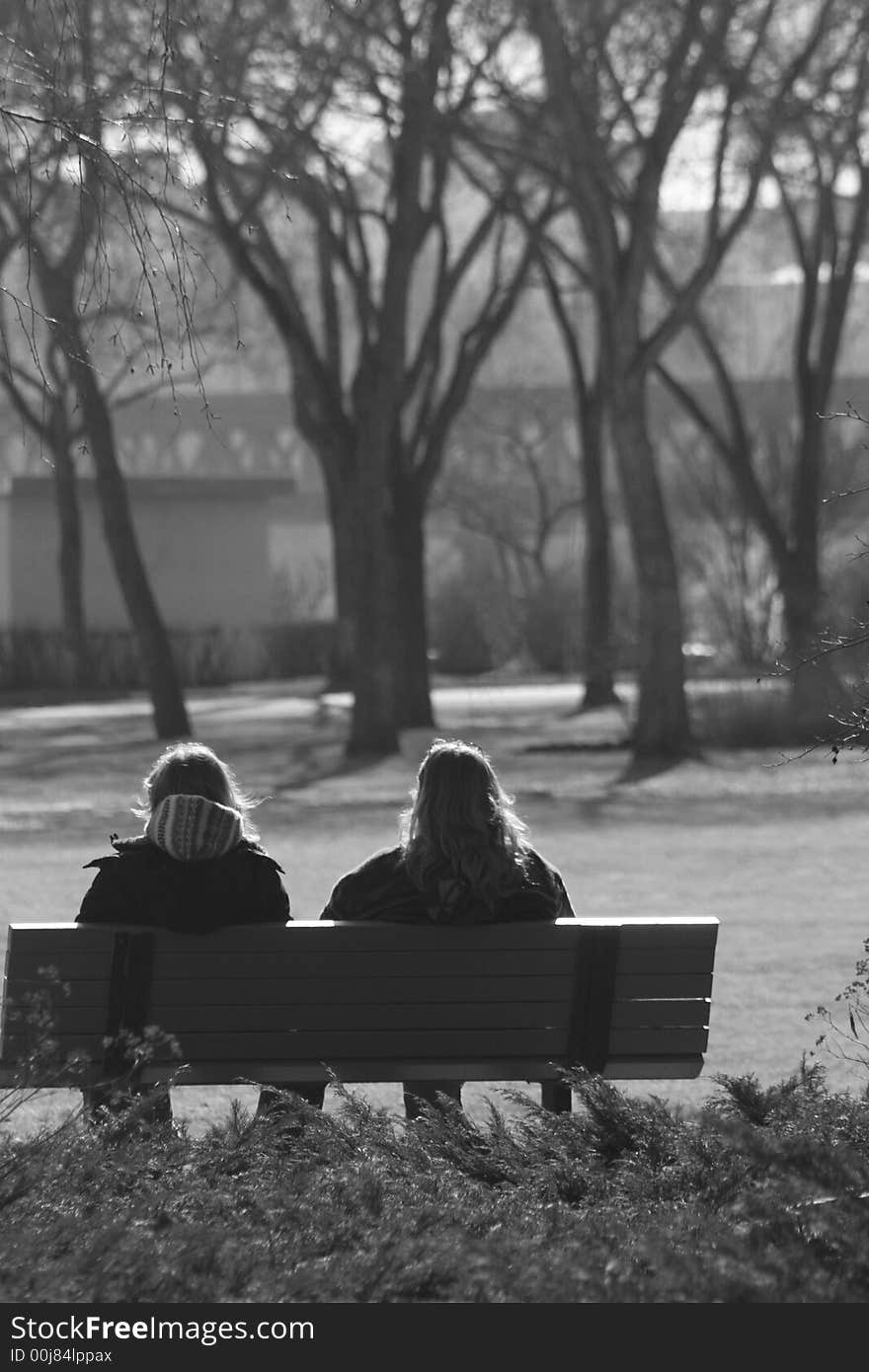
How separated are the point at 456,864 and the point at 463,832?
0.09 meters

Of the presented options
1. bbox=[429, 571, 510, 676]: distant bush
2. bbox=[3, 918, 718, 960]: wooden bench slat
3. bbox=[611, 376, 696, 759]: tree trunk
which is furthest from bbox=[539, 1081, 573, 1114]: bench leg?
bbox=[429, 571, 510, 676]: distant bush

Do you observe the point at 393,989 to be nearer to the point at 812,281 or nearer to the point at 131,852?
the point at 131,852

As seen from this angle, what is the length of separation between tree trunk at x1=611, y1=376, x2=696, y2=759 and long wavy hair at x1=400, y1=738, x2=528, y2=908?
55.3 feet

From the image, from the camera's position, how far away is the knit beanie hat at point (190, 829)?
580cm

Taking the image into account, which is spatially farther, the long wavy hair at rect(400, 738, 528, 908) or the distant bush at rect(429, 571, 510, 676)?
the distant bush at rect(429, 571, 510, 676)

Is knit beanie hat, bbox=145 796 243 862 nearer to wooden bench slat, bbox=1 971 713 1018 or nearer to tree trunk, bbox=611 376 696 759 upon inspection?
wooden bench slat, bbox=1 971 713 1018

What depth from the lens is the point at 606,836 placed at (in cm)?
1655

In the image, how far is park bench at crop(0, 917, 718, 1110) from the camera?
5.57m

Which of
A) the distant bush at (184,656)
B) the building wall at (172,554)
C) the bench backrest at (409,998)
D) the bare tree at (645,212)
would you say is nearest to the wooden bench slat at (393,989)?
the bench backrest at (409,998)

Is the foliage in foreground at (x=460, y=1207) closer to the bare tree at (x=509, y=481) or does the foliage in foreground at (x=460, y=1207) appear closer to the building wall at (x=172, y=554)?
the building wall at (x=172, y=554)

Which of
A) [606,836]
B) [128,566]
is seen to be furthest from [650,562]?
[606,836]

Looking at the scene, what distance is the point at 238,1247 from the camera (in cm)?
447
